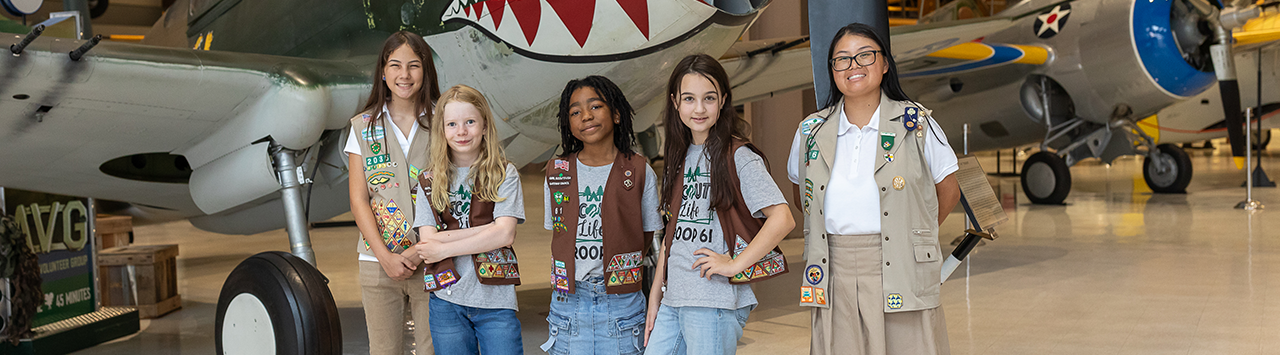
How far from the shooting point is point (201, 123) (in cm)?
325

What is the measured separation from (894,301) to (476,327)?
99cm

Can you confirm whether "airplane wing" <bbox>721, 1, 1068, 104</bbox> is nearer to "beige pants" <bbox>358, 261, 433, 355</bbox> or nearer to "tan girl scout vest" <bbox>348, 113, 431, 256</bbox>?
"tan girl scout vest" <bbox>348, 113, 431, 256</bbox>

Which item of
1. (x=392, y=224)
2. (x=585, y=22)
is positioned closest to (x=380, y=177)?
(x=392, y=224)

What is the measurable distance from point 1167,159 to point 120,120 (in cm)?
1242

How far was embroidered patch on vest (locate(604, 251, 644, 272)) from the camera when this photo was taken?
78.4 inches

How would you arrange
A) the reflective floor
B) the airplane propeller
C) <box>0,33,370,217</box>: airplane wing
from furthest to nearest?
the airplane propeller < the reflective floor < <box>0,33,370,217</box>: airplane wing

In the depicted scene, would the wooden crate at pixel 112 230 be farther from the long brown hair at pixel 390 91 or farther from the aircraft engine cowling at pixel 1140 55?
the aircraft engine cowling at pixel 1140 55

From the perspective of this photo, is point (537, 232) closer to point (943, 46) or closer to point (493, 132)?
point (943, 46)

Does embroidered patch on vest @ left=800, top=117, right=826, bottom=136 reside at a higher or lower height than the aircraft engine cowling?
lower

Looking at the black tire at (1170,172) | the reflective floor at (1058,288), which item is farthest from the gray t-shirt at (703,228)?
the black tire at (1170,172)

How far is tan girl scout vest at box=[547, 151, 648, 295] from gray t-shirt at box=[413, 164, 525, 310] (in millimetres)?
108

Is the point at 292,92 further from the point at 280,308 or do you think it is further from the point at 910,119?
the point at 910,119

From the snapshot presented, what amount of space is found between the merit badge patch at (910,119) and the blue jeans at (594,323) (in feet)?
2.34

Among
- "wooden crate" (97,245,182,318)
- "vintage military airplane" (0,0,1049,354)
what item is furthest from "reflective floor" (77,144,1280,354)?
"vintage military airplane" (0,0,1049,354)
